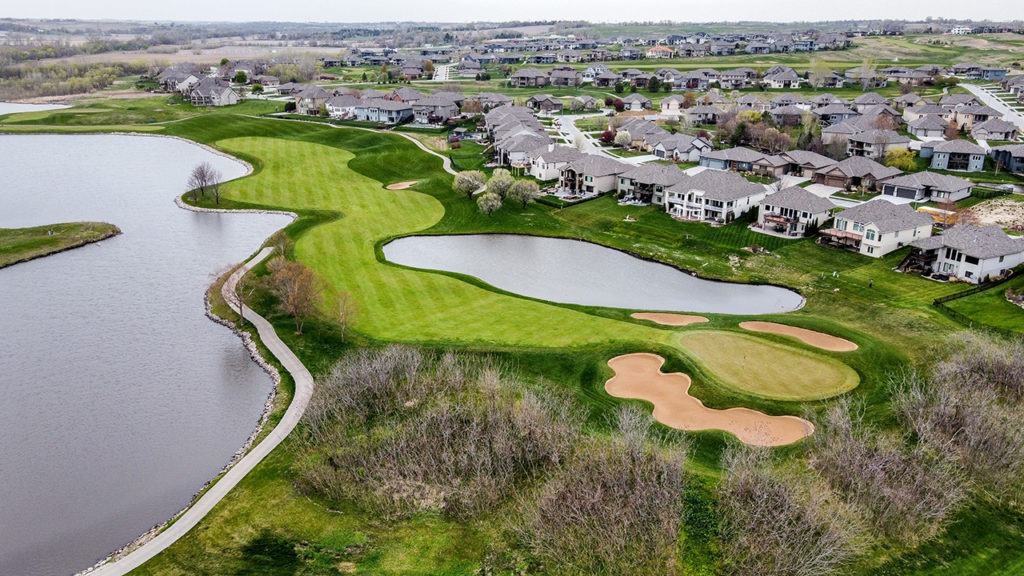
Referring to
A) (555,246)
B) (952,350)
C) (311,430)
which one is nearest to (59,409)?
(311,430)

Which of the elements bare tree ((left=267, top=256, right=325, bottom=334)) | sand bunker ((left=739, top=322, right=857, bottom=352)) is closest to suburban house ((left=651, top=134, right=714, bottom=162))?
sand bunker ((left=739, top=322, right=857, bottom=352))

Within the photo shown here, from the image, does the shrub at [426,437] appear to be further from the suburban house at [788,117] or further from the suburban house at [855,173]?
the suburban house at [788,117]

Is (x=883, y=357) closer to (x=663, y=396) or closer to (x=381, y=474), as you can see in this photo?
(x=663, y=396)

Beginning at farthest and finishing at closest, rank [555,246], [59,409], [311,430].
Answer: [555,246]
[59,409]
[311,430]

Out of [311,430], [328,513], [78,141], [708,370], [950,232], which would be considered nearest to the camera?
[328,513]

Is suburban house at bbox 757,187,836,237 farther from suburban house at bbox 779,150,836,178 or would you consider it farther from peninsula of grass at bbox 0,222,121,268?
peninsula of grass at bbox 0,222,121,268

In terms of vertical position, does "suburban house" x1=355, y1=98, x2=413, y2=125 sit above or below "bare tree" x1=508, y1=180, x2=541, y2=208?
above

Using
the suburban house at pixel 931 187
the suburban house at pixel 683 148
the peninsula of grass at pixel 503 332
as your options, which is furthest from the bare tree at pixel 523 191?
the suburban house at pixel 931 187
